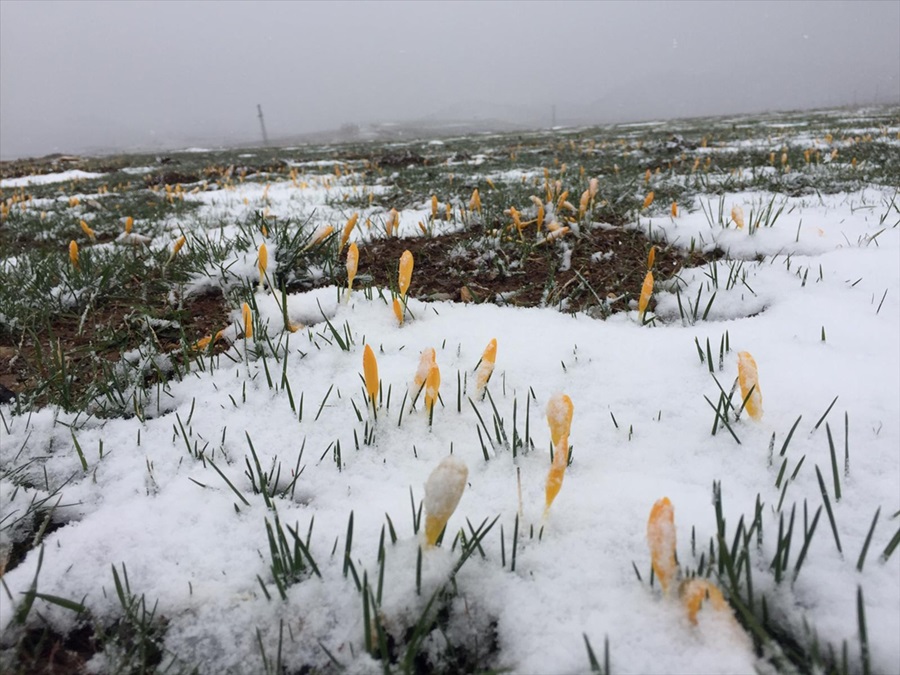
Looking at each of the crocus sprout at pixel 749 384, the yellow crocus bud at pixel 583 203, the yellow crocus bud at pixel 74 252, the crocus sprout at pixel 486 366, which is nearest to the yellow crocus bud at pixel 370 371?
the crocus sprout at pixel 486 366

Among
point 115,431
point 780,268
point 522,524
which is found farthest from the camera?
point 780,268

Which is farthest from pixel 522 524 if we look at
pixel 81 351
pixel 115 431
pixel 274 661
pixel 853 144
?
pixel 853 144

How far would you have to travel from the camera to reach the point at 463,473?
1.02m

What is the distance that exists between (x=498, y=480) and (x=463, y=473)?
1.13 feet

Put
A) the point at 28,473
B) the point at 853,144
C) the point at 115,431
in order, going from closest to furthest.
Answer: the point at 28,473, the point at 115,431, the point at 853,144

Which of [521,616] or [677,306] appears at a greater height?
[677,306]

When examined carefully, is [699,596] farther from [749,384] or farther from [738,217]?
[738,217]

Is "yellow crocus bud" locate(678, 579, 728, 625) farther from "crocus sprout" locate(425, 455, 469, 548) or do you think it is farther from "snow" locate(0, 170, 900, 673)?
"crocus sprout" locate(425, 455, 469, 548)

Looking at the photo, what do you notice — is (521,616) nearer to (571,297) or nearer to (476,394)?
(476,394)

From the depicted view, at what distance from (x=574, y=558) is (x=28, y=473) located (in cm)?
155

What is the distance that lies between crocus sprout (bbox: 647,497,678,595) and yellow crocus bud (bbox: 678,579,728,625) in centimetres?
4

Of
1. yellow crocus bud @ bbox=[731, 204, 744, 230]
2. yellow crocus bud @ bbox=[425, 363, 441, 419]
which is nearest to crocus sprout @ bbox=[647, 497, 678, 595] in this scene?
yellow crocus bud @ bbox=[425, 363, 441, 419]

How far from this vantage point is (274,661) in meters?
0.97

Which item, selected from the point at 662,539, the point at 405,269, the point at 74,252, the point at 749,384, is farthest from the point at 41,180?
the point at 662,539
